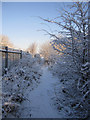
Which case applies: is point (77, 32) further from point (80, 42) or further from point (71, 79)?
point (71, 79)

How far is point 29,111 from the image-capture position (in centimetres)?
296

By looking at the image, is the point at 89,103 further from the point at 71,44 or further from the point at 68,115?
the point at 71,44

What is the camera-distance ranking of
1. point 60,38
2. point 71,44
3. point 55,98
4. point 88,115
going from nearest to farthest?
1. point 88,115
2. point 71,44
3. point 60,38
4. point 55,98

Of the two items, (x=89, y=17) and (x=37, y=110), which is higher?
(x=89, y=17)

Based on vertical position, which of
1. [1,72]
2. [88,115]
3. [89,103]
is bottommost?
[88,115]

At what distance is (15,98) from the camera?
3059 mm

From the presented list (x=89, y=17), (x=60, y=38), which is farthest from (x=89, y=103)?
(x=89, y=17)

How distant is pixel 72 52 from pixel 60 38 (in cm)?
77

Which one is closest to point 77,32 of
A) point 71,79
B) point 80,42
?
point 80,42

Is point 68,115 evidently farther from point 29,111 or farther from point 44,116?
point 29,111

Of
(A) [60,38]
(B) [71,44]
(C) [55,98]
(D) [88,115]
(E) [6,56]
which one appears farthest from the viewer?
(E) [6,56]

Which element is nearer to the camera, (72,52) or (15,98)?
(72,52)

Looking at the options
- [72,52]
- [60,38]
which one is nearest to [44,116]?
[72,52]

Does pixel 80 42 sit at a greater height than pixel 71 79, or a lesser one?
greater
